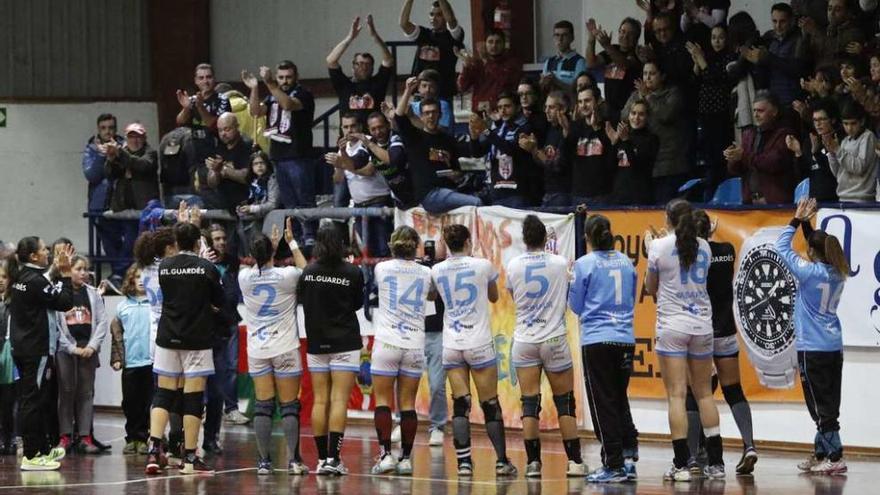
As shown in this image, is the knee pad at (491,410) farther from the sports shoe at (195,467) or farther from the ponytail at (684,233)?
the sports shoe at (195,467)

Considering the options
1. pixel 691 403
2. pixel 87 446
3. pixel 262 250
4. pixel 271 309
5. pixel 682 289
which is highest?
pixel 262 250

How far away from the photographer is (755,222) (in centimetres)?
1823

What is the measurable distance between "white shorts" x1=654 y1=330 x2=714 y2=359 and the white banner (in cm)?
280

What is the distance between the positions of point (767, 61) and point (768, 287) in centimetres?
303

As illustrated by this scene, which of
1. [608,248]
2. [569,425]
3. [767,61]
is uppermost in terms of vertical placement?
[767,61]

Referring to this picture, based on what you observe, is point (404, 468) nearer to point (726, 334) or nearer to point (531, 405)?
point (531, 405)

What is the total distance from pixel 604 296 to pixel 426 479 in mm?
2357

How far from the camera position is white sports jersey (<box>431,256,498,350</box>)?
15977 mm

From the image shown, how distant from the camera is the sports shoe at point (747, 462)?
15.7 meters

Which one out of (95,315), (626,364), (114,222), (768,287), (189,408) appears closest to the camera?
(626,364)

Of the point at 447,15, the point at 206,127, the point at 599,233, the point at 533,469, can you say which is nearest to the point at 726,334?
the point at 599,233

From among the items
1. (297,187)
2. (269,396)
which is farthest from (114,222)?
(269,396)

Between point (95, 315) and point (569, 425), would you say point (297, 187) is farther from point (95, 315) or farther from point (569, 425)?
point (569, 425)

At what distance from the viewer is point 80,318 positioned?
63.3 feet
